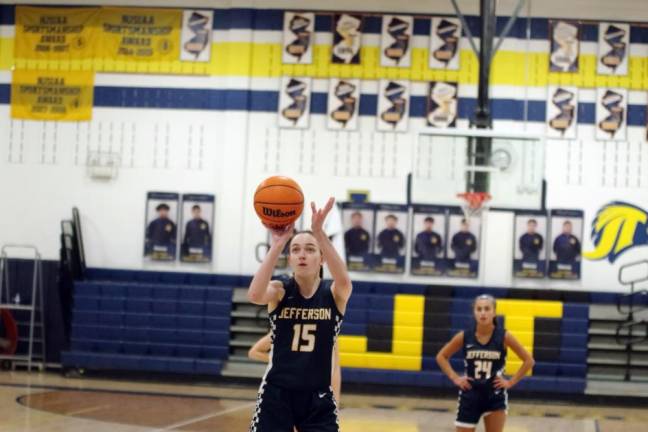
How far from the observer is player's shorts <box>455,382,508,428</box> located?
8.91 m

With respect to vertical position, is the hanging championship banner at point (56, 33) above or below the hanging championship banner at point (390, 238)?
above

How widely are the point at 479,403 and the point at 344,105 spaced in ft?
27.7

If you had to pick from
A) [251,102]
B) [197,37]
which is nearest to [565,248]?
[251,102]

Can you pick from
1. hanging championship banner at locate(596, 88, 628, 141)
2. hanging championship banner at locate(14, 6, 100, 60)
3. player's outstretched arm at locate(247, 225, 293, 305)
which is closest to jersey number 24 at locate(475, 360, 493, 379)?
player's outstretched arm at locate(247, 225, 293, 305)

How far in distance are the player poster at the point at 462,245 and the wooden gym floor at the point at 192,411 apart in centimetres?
206

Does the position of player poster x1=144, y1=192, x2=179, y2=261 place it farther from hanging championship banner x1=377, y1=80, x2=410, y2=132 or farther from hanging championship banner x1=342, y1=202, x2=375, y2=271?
hanging championship banner x1=377, y1=80, x2=410, y2=132

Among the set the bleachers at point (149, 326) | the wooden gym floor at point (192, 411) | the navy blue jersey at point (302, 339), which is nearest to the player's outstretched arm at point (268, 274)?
the navy blue jersey at point (302, 339)

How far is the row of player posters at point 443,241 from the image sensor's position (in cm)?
1630

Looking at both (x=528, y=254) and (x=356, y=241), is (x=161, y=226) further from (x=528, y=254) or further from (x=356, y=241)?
(x=528, y=254)

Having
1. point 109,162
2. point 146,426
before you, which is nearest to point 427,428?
point 146,426

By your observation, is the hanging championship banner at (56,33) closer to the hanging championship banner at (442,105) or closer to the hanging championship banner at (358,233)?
the hanging championship banner at (358,233)

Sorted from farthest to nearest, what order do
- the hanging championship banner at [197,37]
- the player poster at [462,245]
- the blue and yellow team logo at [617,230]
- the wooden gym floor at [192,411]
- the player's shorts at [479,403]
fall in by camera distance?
the hanging championship banner at [197,37] → the player poster at [462,245] → the blue and yellow team logo at [617,230] → the wooden gym floor at [192,411] → the player's shorts at [479,403]

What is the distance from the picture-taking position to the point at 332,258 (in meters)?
5.49

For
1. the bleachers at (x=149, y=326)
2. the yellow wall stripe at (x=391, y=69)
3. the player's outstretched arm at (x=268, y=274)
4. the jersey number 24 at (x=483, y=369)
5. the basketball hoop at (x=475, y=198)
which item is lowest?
the bleachers at (x=149, y=326)
